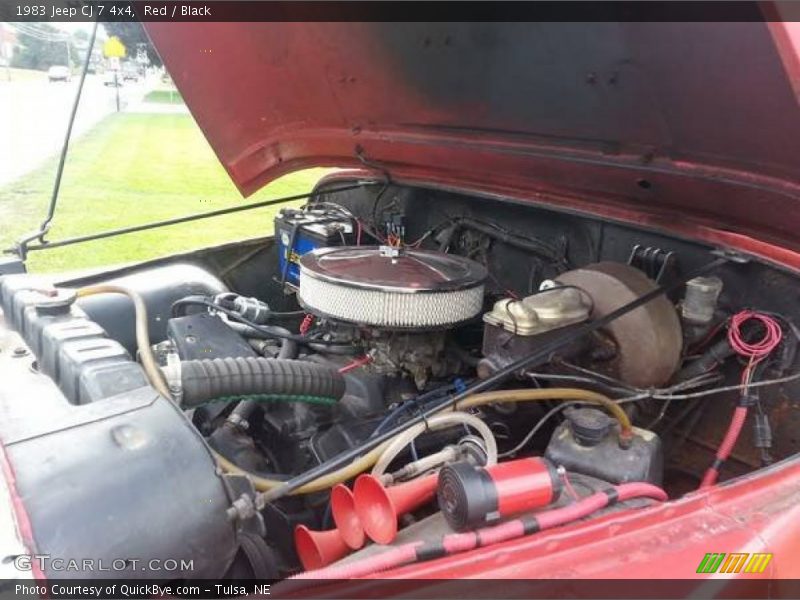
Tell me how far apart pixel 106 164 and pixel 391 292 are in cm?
1022

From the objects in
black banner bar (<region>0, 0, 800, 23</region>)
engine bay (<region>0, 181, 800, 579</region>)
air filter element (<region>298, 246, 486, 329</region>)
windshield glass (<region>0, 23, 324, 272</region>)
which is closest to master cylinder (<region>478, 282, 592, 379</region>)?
engine bay (<region>0, 181, 800, 579</region>)

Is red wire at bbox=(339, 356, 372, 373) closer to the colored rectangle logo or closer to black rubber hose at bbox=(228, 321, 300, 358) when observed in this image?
black rubber hose at bbox=(228, 321, 300, 358)

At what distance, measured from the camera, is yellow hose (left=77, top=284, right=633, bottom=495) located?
1.19 meters

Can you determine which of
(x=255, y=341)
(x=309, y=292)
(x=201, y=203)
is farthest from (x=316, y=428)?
(x=201, y=203)

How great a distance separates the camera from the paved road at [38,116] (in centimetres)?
981

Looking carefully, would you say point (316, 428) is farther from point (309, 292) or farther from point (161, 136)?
point (161, 136)

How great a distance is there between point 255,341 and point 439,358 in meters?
0.60

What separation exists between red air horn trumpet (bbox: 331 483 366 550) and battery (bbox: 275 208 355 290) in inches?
45.7

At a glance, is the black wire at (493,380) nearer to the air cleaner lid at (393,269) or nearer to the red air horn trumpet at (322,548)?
the red air horn trumpet at (322,548)

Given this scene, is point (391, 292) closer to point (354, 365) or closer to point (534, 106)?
point (354, 365)

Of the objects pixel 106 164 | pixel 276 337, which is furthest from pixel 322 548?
pixel 106 164

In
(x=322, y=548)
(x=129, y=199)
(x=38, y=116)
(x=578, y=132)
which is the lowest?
(x=129, y=199)

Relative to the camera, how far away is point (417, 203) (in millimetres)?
2379

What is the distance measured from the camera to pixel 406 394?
1.73 m
